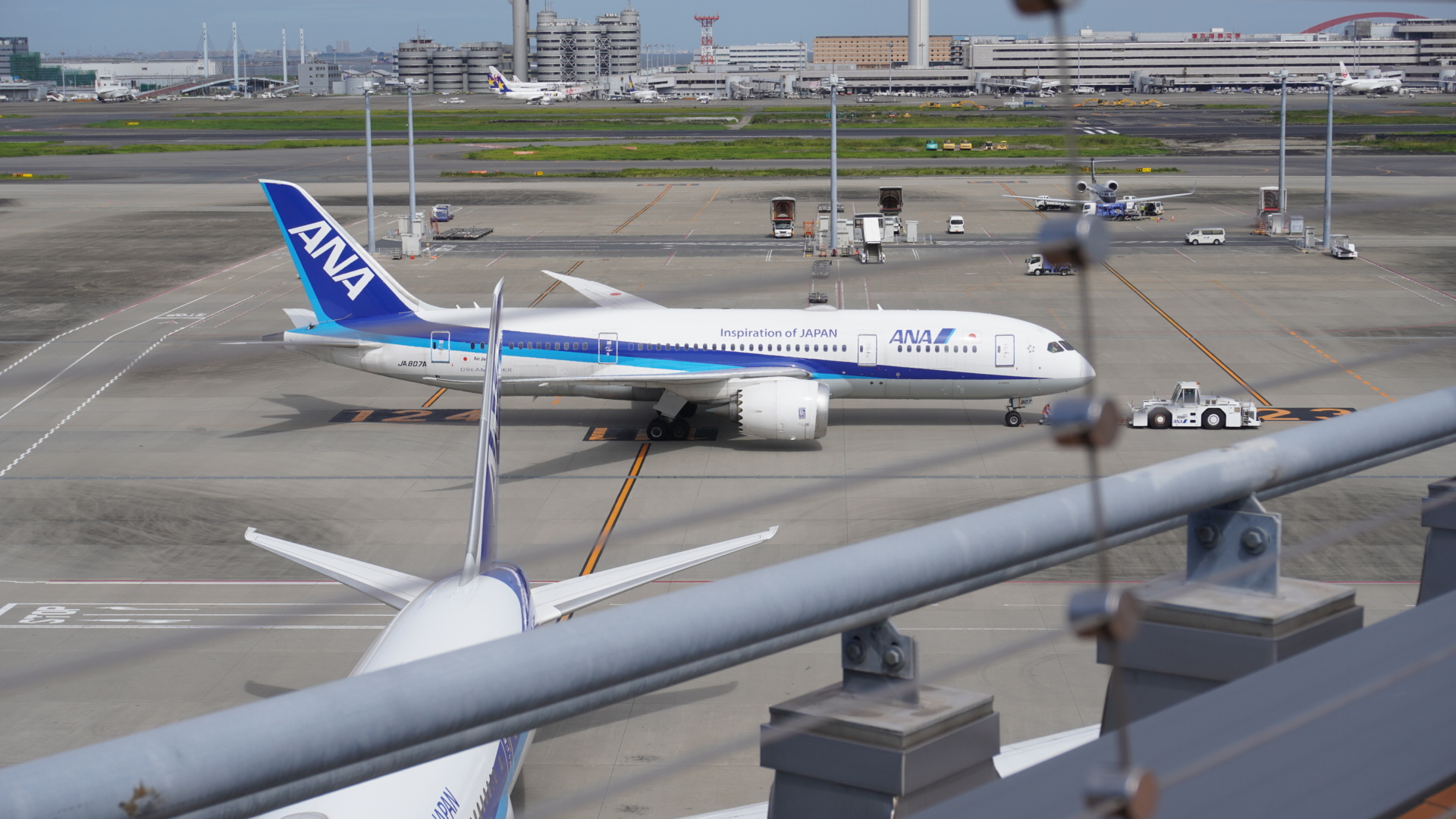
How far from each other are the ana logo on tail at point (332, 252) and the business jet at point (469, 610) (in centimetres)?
1637

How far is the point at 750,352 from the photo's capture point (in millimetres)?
35344

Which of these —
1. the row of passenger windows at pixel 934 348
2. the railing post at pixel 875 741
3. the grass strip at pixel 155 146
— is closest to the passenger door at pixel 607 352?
the row of passenger windows at pixel 934 348

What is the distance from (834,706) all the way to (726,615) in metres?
0.64

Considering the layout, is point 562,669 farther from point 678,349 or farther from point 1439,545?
point 678,349

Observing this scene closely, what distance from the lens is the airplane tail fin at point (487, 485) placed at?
16.3m

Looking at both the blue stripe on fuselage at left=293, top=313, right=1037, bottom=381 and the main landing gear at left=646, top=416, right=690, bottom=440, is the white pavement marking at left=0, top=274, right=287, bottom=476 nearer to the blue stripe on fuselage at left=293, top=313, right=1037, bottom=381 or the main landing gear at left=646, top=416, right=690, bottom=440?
the blue stripe on fuselage at left=293, top=313, right=1037, bottom=381

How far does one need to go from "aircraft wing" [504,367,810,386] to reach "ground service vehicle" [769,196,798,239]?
139 feet

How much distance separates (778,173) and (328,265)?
82.4 meters

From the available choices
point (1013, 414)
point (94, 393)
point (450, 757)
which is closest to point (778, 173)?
point (94, 393)

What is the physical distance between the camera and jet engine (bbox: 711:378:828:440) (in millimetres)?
33281

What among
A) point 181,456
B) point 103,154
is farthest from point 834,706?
point 103,154

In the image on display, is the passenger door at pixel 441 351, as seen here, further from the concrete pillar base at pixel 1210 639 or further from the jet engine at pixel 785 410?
the concrete pillar base at pixel 1210 639

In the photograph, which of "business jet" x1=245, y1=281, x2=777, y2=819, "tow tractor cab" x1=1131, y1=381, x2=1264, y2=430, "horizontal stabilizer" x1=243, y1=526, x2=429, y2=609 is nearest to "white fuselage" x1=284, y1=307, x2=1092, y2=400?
"tow tractor cab" x1=1131, y1=381, x2=1264, y2=430

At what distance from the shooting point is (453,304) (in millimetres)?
55344
